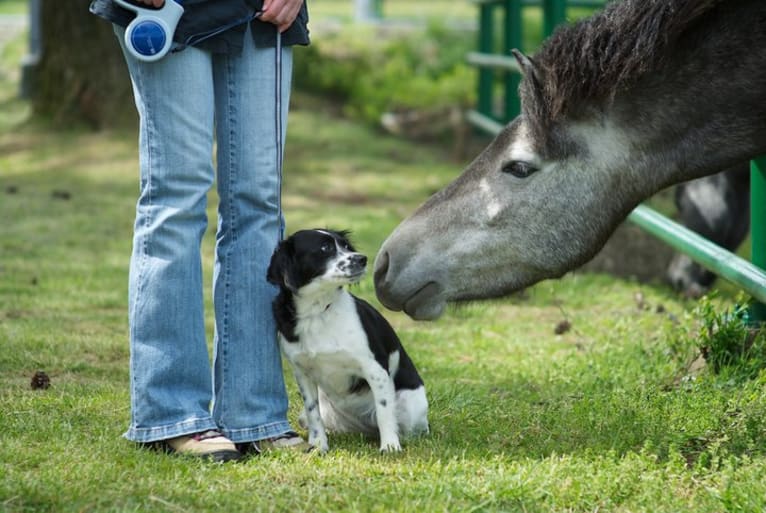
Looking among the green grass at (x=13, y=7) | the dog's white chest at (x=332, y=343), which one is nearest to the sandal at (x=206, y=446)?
the dog's white chest at (x=332, y=343)

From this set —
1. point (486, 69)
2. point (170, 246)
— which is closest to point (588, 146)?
point (170, 246)

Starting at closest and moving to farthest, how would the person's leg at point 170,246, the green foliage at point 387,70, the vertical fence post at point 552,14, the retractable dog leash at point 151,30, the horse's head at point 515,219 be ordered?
the retractable dog leash at point 151,30
the person's leg at point 170,246
the horse's head at point 515,219
the vertical fence post at point 552,14
the green foliage at point 387,70

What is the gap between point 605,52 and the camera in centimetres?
320

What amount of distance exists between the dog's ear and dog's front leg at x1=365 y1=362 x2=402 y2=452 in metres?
0.36

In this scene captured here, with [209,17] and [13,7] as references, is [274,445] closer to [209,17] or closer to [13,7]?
[209,17]

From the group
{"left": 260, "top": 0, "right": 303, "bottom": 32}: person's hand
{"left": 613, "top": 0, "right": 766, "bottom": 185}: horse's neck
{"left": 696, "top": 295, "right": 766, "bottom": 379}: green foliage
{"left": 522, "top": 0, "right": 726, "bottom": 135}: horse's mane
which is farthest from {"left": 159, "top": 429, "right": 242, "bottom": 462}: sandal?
{"left": 696, "top": 295, "right": 766, "bottom": 379}: green foliage

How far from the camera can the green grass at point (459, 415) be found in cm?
286

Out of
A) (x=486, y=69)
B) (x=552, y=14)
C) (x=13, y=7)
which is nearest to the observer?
(x=552, y=14)

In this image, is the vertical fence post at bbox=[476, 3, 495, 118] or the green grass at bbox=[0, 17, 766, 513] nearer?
the green grass at bbox=[0, 17, 766, 513]

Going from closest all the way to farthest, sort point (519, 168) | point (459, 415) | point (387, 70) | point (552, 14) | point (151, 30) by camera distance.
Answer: point (151, 30), point (519, 168), point (459, 415), point (552, 14), point (387, 70)

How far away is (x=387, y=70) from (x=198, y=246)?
895 centimetres

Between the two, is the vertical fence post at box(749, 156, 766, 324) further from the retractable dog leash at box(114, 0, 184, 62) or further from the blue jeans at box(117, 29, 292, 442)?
the retractable dog leash at box(114, 0, 184, 62)

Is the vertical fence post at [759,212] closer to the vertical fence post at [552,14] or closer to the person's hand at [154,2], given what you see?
the person's hand at [154,2]

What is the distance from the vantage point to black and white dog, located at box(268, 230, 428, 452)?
10.6 feet
